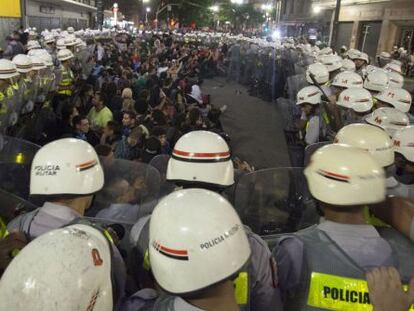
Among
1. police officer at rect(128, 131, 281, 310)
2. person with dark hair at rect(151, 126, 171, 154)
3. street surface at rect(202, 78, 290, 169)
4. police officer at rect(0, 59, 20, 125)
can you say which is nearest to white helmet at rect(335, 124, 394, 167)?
police officer at rect(128, 131, 281, 310)

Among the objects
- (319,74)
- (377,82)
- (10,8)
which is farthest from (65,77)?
(10,8)

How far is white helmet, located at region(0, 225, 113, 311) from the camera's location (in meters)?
1.26

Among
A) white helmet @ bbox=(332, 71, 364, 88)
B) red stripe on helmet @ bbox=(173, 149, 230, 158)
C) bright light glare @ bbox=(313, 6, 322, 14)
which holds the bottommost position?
red stripe on helmet @ bbox=(173, 149, 230, 158)

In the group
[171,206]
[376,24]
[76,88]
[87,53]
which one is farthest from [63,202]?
[376,24]

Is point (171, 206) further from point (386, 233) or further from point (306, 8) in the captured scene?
point (306, 8)

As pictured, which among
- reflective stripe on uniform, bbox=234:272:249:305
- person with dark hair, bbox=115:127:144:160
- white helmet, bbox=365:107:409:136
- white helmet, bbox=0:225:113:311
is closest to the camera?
white helmet, bbox=0:225:113:311

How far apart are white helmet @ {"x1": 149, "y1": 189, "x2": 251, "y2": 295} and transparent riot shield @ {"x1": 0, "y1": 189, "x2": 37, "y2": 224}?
1773 millimetres

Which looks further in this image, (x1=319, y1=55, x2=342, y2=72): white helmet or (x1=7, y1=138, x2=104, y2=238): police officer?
(x1=319, y1=55, x2=342, y2=72): white helmet

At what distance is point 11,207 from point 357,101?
4.81m

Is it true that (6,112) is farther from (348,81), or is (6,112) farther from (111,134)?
(348,81)

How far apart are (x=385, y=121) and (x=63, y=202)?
12.2 ft

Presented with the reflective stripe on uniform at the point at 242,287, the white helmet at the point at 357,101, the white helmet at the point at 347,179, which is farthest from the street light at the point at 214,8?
the reflective stripe on uniform at the point at 242,287

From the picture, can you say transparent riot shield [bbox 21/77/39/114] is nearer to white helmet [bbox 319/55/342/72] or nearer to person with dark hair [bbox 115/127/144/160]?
person with dark hair [bbox 115/127/144/160]

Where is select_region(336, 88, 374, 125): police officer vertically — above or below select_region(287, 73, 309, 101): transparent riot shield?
above
